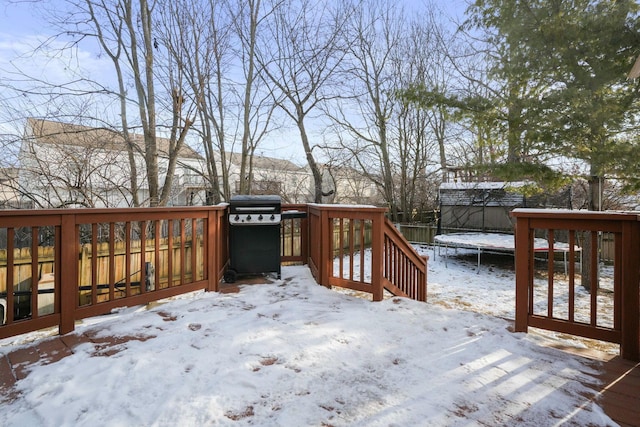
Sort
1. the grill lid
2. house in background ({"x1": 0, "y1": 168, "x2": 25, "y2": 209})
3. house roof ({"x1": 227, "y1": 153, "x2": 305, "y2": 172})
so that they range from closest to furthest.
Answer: the grill lid < house in background ({"x1": 0, "y1": 168, "x2": 25, "y2": 209}) < house roof ({"x1": 227, "y1": 153, "x2": 305, "y2": 172})

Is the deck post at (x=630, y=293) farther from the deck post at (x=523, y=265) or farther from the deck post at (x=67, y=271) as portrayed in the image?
the deck post at (x=67, y=271)

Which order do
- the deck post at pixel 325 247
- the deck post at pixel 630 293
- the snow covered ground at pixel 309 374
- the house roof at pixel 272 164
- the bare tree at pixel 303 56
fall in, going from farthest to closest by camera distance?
the house roof at pixel 272 164, the bare tree at pixel 303 56, the deck post at pixel 325 247, the deck post at pixel 630 293, the snow covered ground at pixel 309 374

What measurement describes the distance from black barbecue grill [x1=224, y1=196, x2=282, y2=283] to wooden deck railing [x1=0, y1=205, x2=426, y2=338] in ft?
0.54

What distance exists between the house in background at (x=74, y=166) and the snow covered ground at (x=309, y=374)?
15.8ft

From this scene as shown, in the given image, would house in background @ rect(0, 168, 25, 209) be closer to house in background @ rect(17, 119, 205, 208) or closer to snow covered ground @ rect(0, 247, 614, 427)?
house in background @ rect(17, 119, 205, 208)

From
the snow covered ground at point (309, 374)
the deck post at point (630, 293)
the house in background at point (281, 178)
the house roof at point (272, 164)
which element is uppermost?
the house roof at point (272, 164)

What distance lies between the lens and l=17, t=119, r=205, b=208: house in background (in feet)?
19.8

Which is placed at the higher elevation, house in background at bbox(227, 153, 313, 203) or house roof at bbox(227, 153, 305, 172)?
house roof at bbox(227, 153, 305, 172)

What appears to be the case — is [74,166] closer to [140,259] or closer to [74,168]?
[74,168]

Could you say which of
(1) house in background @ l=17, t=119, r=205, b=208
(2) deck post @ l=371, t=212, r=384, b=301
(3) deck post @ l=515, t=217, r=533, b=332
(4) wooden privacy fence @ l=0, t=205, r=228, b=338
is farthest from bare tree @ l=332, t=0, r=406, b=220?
(3) deck post @ l=515, t=217, r=533, b=332

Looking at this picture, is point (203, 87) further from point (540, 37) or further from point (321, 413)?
point (321, 413)

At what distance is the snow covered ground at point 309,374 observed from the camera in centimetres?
149

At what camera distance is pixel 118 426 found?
138 centimetres

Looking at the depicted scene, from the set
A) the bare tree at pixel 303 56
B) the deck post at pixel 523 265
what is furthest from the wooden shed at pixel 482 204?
the deck post at pixel 523 265
